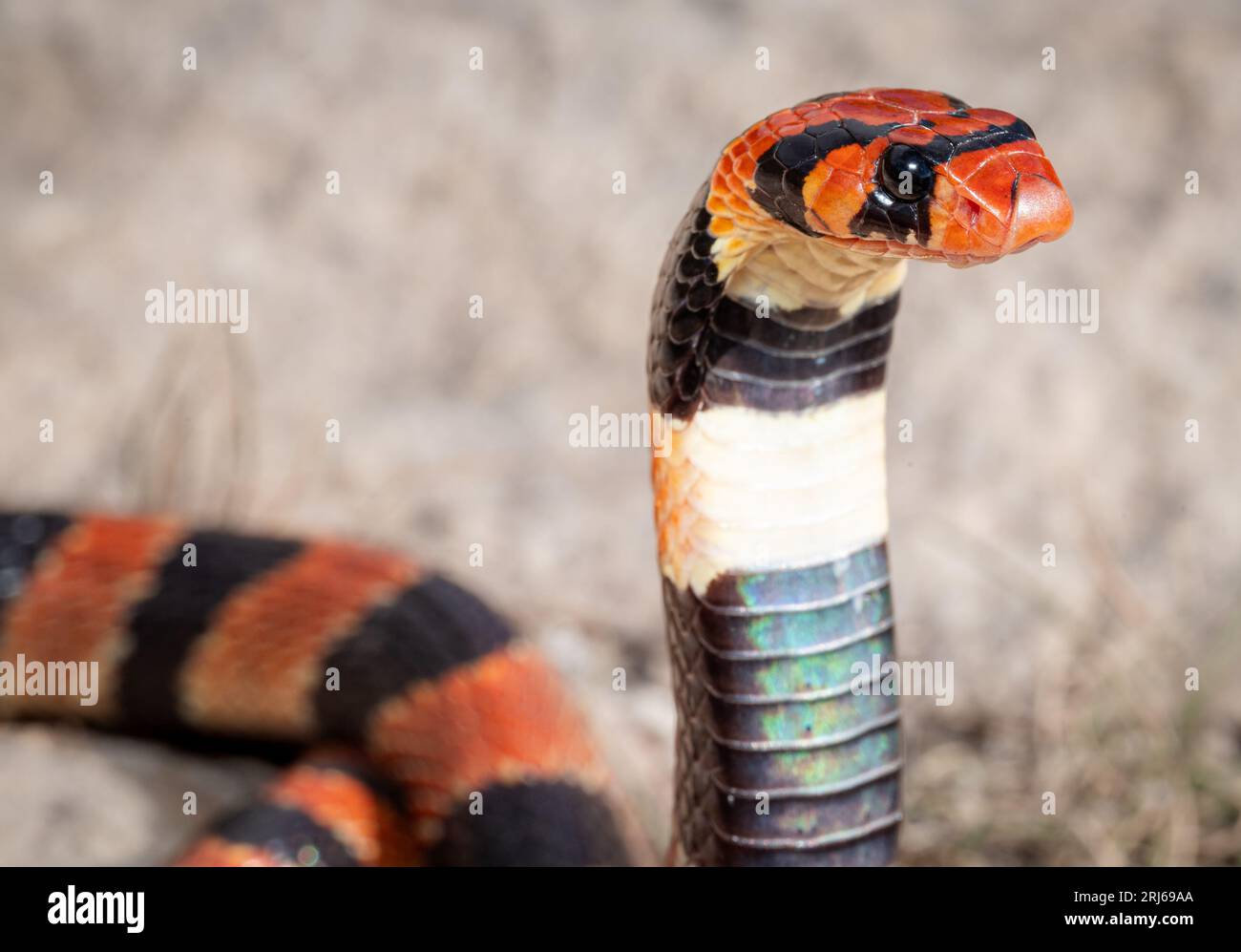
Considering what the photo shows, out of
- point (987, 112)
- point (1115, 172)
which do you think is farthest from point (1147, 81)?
point (987, 112)

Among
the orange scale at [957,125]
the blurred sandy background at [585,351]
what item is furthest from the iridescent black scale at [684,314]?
the blurred sandy background at [585,351]

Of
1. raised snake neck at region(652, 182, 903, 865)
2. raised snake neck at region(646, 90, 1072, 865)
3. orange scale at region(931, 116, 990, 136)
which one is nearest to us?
orange scale at region(931, 116, 990, 136)

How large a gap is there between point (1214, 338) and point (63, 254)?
432 centimetres

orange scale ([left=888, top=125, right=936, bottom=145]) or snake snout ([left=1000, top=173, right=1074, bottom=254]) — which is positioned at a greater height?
orange scale ([left=888, top=125, right=936, bottom=145])

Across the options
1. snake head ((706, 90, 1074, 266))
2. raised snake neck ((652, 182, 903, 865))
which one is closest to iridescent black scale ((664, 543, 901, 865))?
raised snake neck ((652, 182, 903, 865))

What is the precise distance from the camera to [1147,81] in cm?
560

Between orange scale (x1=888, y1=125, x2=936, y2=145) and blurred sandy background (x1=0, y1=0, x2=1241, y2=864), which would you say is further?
blurred sandy background (x1=0, y1=0, x2=1241, y2=864)

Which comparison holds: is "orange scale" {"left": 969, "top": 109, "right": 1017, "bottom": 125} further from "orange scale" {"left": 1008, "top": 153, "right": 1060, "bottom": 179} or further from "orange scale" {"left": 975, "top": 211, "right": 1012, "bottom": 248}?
"orange scale" {"left": 975, "top": 211, "right": 1012, "bottom": 248}

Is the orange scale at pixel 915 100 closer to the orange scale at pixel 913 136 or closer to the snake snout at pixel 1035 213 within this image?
the orange scale at pixel 913 136

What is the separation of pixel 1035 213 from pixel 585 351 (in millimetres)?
3284

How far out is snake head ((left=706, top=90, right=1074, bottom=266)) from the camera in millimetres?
2027

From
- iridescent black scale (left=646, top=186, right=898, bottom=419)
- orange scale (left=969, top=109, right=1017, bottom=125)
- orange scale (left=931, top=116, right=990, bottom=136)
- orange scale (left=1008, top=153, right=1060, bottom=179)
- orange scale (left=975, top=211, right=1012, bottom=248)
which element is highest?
orange scale (left=969, top=109, right=1017, bottom=125)

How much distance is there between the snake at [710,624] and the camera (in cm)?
214
